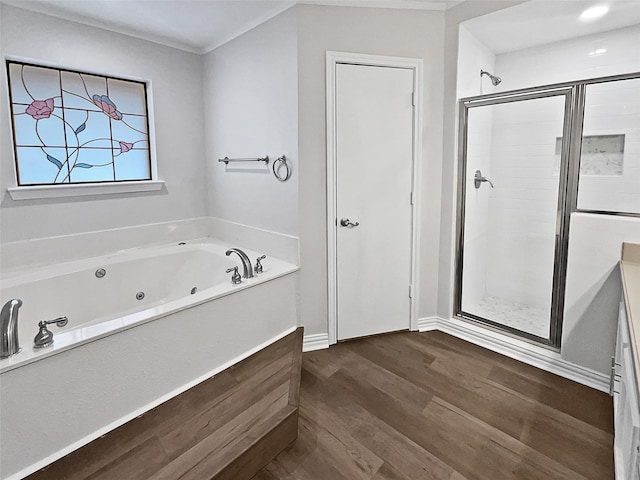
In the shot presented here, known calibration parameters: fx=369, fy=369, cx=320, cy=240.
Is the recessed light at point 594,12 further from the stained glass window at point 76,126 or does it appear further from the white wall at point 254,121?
the stained glass window at point 76,126

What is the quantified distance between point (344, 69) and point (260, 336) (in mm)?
1922

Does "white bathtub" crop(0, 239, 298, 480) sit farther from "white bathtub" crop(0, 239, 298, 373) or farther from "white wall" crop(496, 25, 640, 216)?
"white wall" crop(496, 25, 640, 216)

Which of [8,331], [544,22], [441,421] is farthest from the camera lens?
[544,22]

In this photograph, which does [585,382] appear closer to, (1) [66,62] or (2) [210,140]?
(2) [210,140]

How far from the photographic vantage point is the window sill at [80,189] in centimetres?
254

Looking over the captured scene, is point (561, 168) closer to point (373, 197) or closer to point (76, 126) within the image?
point (373, 197)

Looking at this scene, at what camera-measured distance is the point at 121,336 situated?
5.82 ft

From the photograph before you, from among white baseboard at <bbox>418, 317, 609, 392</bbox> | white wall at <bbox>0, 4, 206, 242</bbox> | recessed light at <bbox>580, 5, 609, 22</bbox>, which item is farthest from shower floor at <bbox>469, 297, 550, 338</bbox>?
white wall at <bbox>0, 4, 206, 242</bbox>

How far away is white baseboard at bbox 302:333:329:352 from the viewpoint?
2703 millimetres

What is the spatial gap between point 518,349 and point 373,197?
1.45 meters

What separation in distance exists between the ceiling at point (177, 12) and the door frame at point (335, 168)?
35 centimetres

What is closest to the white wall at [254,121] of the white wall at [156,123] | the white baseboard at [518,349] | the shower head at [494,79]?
the white wall at [156,123]

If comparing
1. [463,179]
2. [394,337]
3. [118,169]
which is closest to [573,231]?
[463,179]

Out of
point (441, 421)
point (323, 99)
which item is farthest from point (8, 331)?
point (323, 99)
